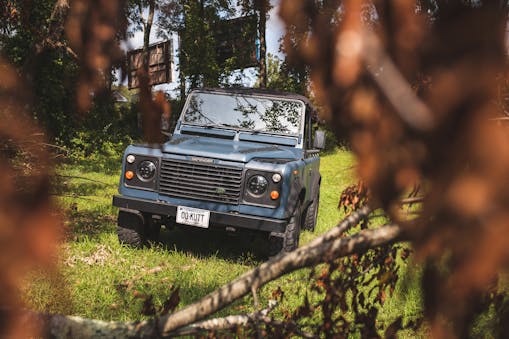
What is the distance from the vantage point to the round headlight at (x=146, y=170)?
3945mm

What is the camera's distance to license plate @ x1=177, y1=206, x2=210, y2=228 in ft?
12.2

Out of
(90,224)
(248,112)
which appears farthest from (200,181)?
(90,224)

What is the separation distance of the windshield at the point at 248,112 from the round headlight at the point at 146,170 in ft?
3.33

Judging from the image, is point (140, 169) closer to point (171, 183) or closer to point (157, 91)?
point (171, 183)

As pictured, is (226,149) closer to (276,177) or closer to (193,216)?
(276,177)

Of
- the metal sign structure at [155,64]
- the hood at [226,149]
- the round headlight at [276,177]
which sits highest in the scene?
the metal sign structure at [155,64]

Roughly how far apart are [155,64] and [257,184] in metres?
3.13

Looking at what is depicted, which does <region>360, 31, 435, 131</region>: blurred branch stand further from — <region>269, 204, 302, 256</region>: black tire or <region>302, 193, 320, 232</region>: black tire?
<region>302, 193, 320, 232</region>: black tire

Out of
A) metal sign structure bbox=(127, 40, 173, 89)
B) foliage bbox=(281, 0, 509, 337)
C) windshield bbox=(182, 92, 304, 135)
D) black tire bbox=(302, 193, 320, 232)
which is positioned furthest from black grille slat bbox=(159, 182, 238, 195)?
foliage bbox=(281, 0, 509, 337)

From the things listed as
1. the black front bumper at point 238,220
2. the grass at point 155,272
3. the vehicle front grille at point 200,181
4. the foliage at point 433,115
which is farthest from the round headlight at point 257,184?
the foliage at point 433,115

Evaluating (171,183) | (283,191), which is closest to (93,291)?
(171,183)

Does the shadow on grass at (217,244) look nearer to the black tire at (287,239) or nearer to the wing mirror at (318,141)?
the black tire at (287,239)

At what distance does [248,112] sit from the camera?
4660mm

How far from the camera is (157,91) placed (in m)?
0.67
